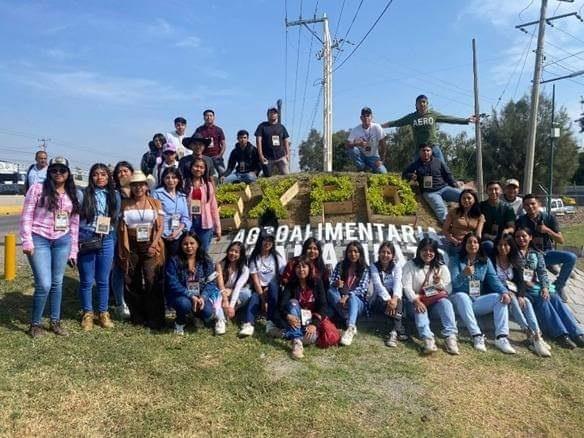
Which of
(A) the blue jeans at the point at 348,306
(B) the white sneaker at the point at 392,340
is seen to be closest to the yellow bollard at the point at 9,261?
(A) the blue jeans at the point at 348,306

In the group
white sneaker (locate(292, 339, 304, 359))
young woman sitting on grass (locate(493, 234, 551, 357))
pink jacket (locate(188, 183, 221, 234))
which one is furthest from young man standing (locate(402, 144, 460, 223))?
white sneaker (locate(292, 339, 304, 359))

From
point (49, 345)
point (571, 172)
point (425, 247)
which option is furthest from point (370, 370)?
point (571, 172)

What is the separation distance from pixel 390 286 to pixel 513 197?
2271 millimetres

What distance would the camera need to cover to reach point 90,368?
4.38 m

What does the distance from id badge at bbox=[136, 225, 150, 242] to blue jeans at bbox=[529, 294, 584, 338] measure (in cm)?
437

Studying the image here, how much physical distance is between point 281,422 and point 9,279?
219 inches

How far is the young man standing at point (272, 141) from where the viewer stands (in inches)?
387

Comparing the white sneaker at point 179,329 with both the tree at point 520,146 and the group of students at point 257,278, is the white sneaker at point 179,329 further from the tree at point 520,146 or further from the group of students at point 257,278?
the tree at point 520,146

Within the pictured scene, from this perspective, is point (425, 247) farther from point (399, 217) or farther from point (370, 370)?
point (399, 217)

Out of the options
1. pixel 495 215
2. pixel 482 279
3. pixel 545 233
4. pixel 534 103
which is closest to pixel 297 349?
pixel 482 279

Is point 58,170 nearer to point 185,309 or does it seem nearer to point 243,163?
point 185,309

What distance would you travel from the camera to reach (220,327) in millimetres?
5398

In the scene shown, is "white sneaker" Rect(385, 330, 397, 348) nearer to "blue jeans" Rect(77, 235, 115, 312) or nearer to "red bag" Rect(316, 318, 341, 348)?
"red bag" Rect(316, 318, 341, 348)

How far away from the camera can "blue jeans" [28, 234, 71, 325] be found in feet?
15.6
